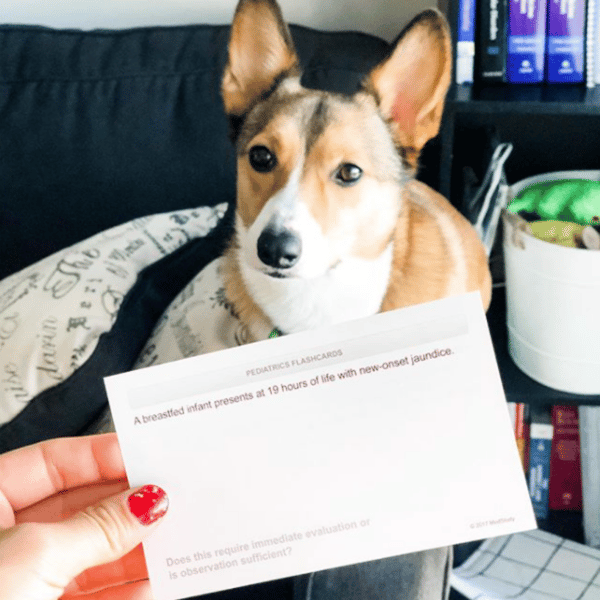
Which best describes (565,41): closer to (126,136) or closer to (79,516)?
(126,136)

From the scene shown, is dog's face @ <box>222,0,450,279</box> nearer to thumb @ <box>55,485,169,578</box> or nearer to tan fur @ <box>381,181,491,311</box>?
tan fur @ <box>381,181,491,311</box>

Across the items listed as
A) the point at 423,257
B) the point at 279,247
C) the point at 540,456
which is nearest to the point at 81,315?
the point at 279,247

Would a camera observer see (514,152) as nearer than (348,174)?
No

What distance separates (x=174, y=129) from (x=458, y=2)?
0.57m

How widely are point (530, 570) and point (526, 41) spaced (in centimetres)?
108

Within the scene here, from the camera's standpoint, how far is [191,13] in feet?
4.86

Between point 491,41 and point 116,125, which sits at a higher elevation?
point 491,41

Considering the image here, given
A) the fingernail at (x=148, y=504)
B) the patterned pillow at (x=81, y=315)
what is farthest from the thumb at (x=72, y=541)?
the patterned pillow at (x=81, y=315)

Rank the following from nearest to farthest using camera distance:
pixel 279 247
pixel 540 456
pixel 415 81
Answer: pixel 279 247, pixel 415 81, pixel 540 456

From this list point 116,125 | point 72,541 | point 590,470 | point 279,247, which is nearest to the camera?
point 72,541

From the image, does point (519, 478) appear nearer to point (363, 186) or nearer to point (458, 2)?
point (363, 186)

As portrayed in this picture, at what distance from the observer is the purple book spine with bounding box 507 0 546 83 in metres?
1.11

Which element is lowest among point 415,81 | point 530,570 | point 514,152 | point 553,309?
point 530,570

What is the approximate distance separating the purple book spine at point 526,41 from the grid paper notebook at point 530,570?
1.00 metres
